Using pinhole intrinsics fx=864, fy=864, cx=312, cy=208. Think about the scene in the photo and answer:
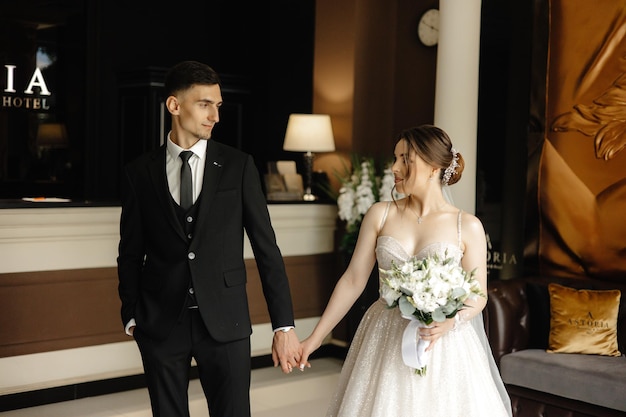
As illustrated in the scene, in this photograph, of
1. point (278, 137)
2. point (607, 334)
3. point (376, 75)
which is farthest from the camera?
point (278, 137)

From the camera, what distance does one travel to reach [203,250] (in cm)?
319

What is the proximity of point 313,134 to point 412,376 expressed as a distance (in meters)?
4.53

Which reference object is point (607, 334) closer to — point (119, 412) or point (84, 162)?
point (119, 412)

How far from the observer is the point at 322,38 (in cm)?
787

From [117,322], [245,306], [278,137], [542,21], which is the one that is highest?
[542,21]

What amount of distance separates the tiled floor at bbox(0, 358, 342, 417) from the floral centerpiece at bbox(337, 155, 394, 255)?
43.8 inches

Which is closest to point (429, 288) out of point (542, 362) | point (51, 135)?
point (542, 362)

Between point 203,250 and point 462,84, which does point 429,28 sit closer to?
point 462,84

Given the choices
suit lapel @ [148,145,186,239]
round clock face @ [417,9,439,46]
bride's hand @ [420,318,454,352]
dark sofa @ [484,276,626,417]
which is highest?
round clock face @ [417,9,439,46]

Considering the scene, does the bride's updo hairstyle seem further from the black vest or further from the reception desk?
the reception desk

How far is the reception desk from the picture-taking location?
5422 mm

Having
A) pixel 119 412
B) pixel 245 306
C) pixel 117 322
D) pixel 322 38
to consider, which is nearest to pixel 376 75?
pixel 322 38

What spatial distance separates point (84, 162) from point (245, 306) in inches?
252

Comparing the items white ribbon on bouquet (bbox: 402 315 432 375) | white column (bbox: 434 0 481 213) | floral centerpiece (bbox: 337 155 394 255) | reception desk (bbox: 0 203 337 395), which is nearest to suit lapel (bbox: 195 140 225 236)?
white ribbon on bouquet (bbox: 402 315 432 375)
